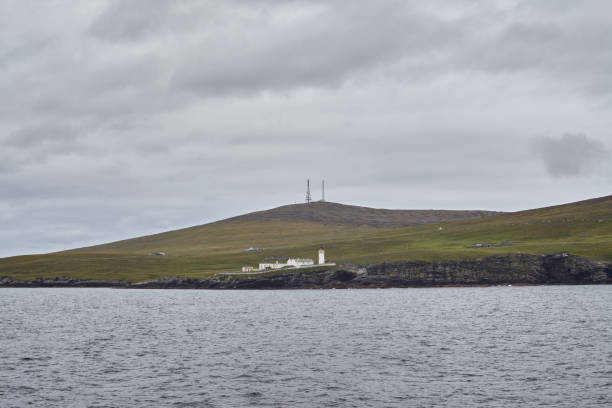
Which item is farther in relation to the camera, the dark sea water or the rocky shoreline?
the rocky shoreline

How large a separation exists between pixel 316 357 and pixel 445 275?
124062 millimetres

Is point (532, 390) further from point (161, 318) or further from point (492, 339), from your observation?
point (161, 318)

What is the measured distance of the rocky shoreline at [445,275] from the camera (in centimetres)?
17262

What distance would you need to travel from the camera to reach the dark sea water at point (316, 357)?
4584 cm

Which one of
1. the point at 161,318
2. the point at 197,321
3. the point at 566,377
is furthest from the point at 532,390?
the point at 161,318

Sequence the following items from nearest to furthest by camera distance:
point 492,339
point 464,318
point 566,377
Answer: point 566,377, point 492,339, point 464,318

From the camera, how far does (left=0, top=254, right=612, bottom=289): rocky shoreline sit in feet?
566

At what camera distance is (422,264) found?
598ft

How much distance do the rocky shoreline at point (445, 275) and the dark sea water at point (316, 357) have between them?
6307 centimetres

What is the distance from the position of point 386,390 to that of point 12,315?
8767cm

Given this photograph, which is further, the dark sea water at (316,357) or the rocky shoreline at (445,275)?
the rocky shoreline at (445,275)

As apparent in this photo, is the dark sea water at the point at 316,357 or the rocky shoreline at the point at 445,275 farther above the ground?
the rocky shoreline at the point at 445,275

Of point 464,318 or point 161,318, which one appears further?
point 161,318

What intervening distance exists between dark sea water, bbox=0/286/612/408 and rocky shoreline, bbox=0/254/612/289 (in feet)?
207
